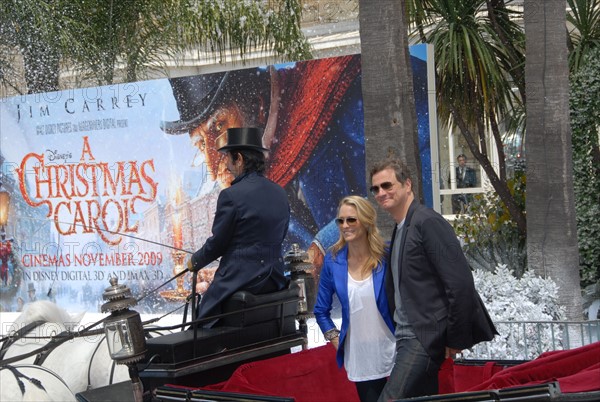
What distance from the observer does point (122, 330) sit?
15.9ft

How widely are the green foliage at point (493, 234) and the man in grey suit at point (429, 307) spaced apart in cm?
613

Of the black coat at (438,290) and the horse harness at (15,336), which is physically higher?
the black coat at (438,290)

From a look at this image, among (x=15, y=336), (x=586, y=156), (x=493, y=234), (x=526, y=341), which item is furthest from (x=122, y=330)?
(x=493, y=234)

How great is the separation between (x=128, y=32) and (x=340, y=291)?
467 inches

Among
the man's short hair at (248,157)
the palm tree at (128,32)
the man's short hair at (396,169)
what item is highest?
the palm tree at (128,32)

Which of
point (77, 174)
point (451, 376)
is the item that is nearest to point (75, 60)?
point (77, 174)

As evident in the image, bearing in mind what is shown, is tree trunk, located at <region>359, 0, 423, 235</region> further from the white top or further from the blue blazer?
the white top

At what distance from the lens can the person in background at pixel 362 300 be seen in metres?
4.56

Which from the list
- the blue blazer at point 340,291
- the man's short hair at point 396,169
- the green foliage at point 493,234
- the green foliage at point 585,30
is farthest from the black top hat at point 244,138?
the green foliage at point 585,30

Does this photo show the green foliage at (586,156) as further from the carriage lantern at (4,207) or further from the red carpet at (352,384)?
the carriage lantern at (4,207)

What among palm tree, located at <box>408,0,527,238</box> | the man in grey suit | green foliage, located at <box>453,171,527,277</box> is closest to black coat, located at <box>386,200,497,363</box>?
the man in grey suit

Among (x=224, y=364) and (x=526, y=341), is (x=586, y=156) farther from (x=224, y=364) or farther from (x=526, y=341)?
(x=224, y=364)

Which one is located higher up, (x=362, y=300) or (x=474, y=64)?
(x=474, y=64)

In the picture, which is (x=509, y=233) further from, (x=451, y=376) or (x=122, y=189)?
(x=451, y=376)
